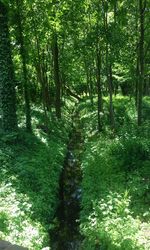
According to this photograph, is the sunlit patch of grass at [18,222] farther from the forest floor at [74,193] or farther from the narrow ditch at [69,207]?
the narrow ditch at [69,207]

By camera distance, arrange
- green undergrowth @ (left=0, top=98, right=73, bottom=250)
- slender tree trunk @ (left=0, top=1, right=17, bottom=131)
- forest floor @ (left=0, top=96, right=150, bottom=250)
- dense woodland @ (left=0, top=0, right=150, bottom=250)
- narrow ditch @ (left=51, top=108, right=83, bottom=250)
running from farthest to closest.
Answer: slender tree trunk @ (left=0, top=1, right=17, bottom=131), narrow ditch @ (left=51, top=108, right=83, bottom=250), dense woodland @ (left=0, top=0, right=150, bottom=250), green undergrowth @ (left=0, top=98, right=73, bottom=250), forest floor @ (left=0, top=96, right=150, bottom=250)

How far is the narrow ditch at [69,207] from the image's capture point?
11.3 meters

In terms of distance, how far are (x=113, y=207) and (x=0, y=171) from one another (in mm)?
5062

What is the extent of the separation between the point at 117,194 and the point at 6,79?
9.31 meters

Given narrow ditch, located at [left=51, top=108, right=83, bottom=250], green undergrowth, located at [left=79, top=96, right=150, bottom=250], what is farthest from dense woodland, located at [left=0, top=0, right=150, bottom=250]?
narrow ditch, located at [left=51, top=108, right=83, bottom=250]

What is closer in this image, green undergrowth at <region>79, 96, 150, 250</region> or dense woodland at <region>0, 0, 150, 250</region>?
green undergrowth at <region>79, 96, 150, 250</region>

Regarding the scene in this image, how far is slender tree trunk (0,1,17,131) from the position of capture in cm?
1817

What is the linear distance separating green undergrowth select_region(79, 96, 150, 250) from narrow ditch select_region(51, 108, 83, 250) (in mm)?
480

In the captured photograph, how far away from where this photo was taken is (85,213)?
12.3m

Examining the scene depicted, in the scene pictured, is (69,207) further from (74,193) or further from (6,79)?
(6,79)

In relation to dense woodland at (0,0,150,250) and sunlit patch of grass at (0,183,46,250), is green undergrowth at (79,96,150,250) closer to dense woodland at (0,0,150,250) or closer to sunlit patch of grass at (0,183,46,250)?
dense woodland at (0,0,150,250)

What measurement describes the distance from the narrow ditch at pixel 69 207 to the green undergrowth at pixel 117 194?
480 mm

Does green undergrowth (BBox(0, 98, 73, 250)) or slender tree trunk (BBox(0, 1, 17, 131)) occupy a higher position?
slender tree trunk (BBox(0, 1, 17, 131))

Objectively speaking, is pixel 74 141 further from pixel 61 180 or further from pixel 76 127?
pixel 61 180
